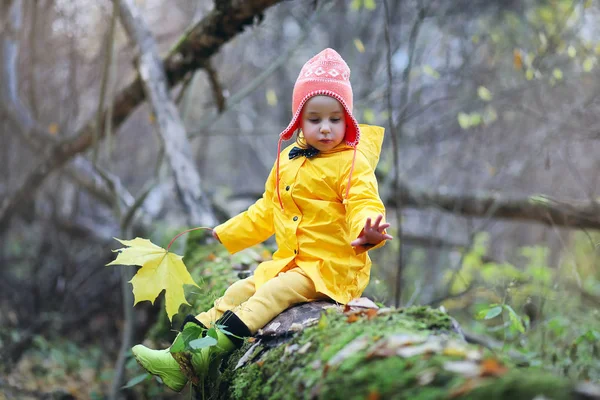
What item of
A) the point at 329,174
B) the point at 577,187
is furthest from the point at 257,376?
the point at 577,187

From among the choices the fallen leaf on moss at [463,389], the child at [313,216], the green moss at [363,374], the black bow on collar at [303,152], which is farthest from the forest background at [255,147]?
the fallen leaf on moss at [463,389]

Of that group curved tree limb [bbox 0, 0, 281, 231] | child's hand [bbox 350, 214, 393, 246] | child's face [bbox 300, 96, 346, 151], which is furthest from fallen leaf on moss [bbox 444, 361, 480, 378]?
curved tree limb [bbox 0, 0, 281, 231]

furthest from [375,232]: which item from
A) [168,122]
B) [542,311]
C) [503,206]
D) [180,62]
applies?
[503,206]

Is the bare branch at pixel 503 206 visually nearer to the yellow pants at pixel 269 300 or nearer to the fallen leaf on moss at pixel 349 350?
the yellow pants at pixel 269 300

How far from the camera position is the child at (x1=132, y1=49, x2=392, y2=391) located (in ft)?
8.20

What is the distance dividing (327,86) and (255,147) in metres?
7.17

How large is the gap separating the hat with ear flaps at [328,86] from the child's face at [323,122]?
0.03 meters

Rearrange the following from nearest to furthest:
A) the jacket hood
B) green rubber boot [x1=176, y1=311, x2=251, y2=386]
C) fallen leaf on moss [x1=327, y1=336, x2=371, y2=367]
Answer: fallen leaf on moss [x1=327, y1=336, x2=371, y2=367] → green rubber boot [x1=176, y1=311, x2=251, y2=386] → the jacket hood

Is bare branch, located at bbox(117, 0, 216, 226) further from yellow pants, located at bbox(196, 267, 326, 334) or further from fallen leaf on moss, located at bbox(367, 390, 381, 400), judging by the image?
fallen leaf on moss, located at bbox(367, 390, 381, 400)

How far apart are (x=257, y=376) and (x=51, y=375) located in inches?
167

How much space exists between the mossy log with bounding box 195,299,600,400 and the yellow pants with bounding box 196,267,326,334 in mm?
47

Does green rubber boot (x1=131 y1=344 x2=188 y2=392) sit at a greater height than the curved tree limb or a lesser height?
lesser

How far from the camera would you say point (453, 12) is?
310 inches

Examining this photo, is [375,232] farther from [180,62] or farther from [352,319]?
[180,62]
